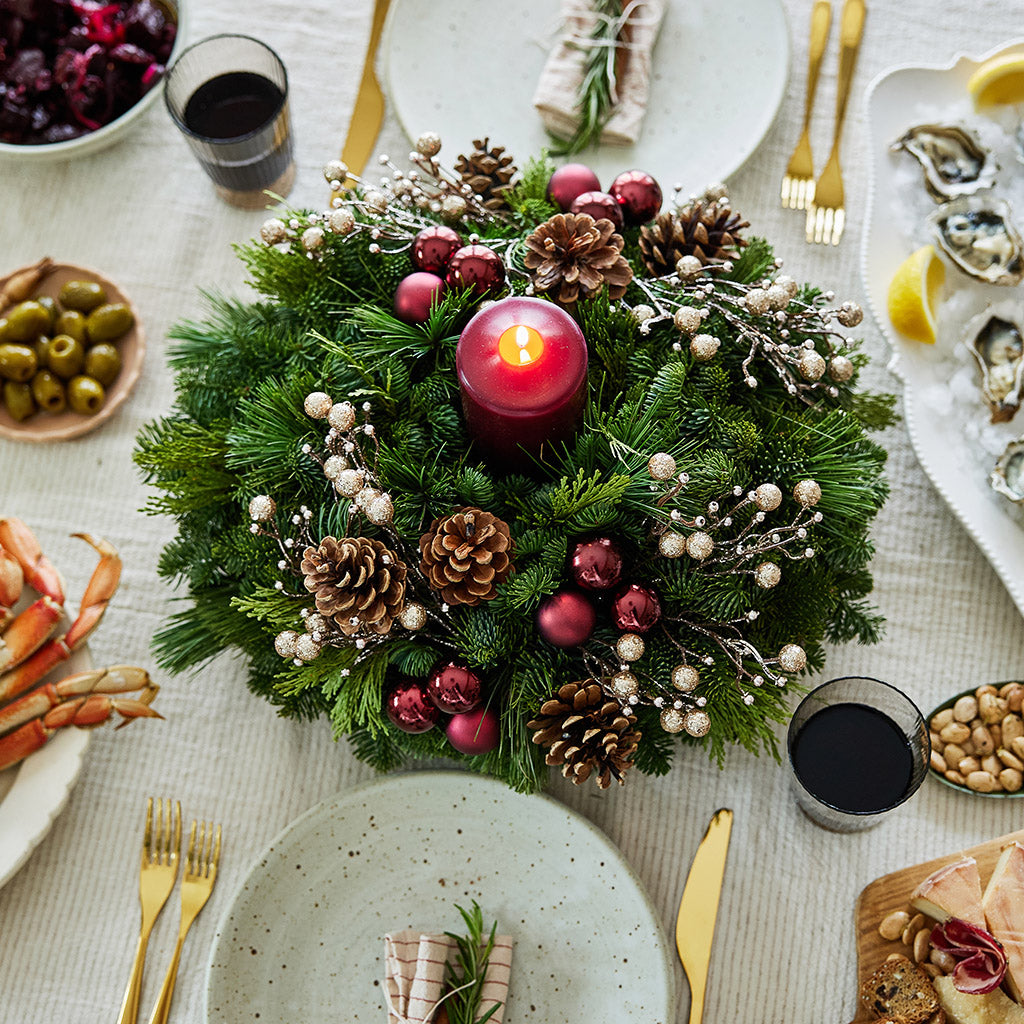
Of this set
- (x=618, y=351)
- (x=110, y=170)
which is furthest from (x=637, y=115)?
(x=110, y=170)

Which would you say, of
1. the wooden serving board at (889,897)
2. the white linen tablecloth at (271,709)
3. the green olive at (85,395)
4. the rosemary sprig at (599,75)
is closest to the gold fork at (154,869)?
the white linen tablecloth at (271,709)

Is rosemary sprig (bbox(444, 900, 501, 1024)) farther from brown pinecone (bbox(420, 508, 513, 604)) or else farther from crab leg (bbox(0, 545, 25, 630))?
crab leg (bbox(0, 545, 25, 630))

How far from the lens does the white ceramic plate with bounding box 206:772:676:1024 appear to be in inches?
29.8

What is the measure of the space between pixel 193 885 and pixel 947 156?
0.97 m

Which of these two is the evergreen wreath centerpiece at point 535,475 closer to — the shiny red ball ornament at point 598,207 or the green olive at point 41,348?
the shiny red ball ornament at point 598,207

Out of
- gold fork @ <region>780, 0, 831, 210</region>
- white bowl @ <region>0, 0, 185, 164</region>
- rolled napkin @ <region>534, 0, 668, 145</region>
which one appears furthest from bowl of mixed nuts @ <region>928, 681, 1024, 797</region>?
white bowl @ <region>0, 0, 185, 164</region>

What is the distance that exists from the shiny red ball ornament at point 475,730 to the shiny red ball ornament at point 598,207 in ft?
Answer: 1.19

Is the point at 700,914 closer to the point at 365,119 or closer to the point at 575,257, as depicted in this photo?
the point at 575,257

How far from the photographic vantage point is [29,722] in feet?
2.64

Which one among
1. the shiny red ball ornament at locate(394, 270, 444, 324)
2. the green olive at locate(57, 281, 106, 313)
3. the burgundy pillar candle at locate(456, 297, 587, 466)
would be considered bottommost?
the burgundy pillar candle at locate(456, 297, 587, 466)

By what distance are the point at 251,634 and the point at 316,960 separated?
0.91 feet

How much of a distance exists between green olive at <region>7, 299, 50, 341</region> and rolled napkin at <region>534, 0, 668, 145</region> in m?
0.53

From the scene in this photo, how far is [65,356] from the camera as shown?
919 mm

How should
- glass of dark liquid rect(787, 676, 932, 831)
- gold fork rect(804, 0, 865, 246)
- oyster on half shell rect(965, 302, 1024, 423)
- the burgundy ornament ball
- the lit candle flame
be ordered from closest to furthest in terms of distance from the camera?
the lit candle flame
the burgundy ornament ball
glass of dark liquid rect(787, 676, 932, 831)
oyster on half shell rect(965, 302, 1024, 423)
gold fork rect(804, 0, 865, 246)
